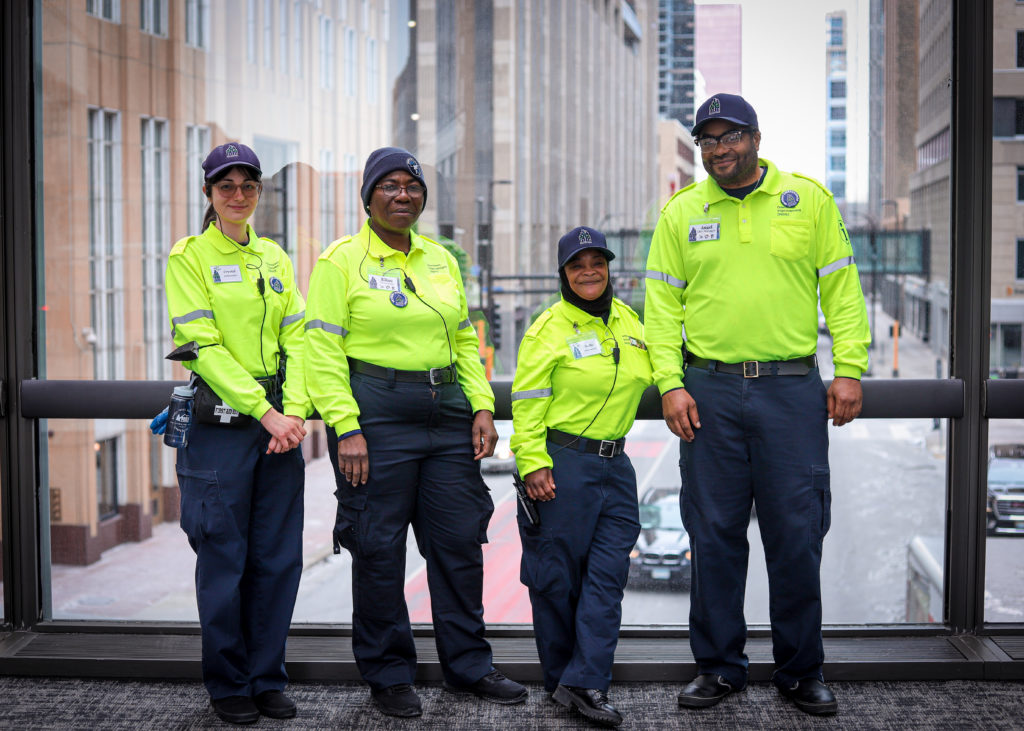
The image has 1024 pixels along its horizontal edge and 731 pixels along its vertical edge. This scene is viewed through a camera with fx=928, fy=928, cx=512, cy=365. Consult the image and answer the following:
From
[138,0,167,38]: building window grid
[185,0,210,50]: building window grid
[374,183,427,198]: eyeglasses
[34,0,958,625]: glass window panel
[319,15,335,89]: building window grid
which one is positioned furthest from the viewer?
[319,15,335,89]: building window grid

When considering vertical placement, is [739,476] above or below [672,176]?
below

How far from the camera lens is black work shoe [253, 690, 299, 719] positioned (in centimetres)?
236

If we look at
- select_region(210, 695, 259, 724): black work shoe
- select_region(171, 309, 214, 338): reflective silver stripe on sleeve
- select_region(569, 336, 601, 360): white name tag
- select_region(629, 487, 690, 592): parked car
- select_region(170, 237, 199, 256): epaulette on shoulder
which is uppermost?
select_region(170, 237, 199, 256): epaulette on shoulder

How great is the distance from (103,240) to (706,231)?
3235mm

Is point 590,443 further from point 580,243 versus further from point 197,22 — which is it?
point 197,22

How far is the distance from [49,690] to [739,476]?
6.45ft

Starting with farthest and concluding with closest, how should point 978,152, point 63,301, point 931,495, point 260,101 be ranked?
1. point 260,101
2. point 63,301
3. point 931,495
4. point 978,152

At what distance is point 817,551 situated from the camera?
2.35 metres

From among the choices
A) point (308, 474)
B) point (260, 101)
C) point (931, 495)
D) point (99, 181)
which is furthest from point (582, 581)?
point (260, 101)

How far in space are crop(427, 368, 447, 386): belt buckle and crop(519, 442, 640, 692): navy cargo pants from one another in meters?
0.33

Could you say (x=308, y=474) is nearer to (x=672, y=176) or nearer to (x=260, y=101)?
(x=672, y=176)

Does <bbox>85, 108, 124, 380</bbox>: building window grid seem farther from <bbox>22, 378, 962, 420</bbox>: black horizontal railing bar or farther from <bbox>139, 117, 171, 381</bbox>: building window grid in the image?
<bbox>22, 378, 962, 420</bbox>: black horizontal railing bar

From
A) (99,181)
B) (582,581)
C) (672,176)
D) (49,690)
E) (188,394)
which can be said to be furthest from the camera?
(99,181)

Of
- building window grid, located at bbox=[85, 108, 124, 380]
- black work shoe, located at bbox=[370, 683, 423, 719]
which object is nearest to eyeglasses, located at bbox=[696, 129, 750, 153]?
black work shoe, located at bbox=[370, 683, 423, 719]
